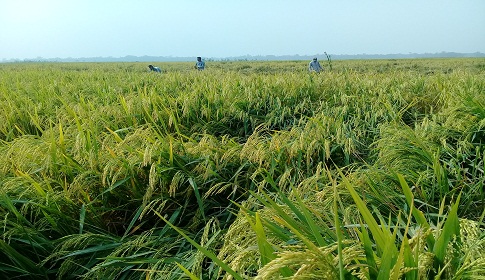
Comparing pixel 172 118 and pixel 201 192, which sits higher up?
pixel 172 118

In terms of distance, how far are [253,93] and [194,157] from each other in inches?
78.7

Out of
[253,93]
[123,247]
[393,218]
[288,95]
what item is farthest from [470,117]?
[123,247]

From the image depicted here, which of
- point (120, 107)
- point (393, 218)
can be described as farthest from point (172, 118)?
point (393, 218)

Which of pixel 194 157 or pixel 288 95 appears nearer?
pixel 194 157

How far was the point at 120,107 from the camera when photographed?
4184 mm

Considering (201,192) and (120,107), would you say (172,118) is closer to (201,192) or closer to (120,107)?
(120,107)

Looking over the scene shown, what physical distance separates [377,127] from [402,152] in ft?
2.31

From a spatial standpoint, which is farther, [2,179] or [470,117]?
[470,117]

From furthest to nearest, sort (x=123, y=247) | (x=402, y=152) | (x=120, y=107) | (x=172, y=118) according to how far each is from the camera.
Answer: (x=120, y=107), (x=172, y=118), (x=402, y=152), (x=123, y=247)

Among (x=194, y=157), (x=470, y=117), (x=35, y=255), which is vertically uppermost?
(x=470, y=117)

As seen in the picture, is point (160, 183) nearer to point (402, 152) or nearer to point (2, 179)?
point (2, 179)

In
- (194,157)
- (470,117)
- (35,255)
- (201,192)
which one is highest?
(470,117)

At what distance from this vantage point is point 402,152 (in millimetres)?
2648

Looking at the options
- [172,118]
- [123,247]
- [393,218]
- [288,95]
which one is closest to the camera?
[393,218]
